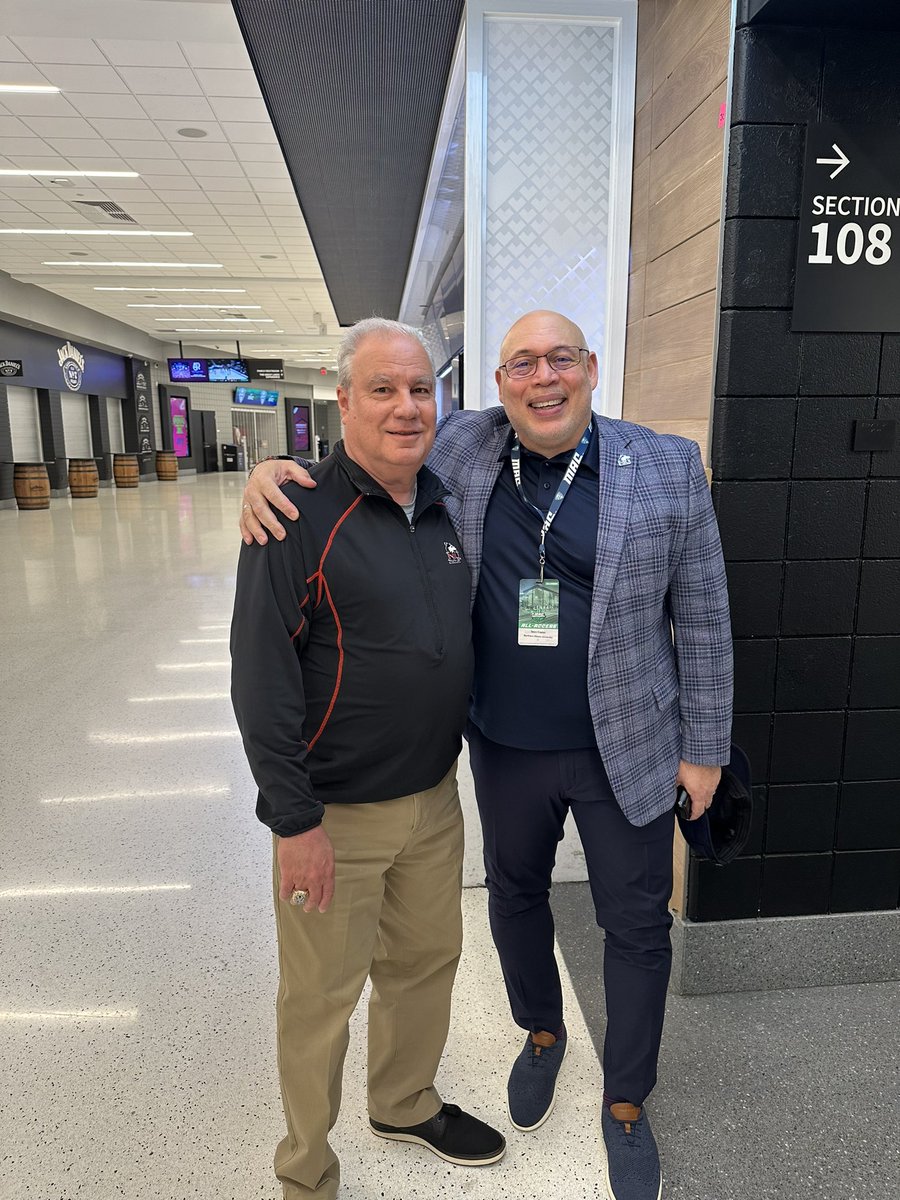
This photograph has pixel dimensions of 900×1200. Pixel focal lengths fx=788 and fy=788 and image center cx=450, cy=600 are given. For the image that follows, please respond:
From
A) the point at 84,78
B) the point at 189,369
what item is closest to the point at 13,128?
the point at 84,78

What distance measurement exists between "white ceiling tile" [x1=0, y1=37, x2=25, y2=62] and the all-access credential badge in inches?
218

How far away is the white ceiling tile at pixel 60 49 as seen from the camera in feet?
15.7

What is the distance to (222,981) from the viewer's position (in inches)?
81.4

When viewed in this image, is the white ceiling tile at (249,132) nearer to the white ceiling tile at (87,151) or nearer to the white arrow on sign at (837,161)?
the white ceiling tile at (87,151)

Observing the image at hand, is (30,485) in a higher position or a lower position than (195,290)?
lower

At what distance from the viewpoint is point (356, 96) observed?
4676 millimetres

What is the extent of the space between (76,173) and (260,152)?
198 centimetres

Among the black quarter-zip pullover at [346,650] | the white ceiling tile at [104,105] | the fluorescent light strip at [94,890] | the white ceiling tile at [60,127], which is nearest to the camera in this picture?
the black quarter-zip pullover at [346,650]

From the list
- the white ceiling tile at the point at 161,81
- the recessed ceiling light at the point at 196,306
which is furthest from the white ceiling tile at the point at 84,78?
the recessed ceiling light at the point at 196,306

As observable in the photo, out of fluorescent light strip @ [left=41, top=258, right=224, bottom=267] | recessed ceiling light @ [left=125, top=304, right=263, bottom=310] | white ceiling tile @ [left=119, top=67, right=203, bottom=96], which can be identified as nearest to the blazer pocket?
white ceiling tile @ [left=119, top=67, right=203, bottom=96]

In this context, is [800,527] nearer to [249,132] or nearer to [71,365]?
[249,132]

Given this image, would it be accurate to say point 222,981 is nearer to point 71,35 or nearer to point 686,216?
point 686,216

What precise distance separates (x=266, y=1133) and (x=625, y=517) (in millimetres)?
1421

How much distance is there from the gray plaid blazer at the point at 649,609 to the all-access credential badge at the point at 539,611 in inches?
2.7
